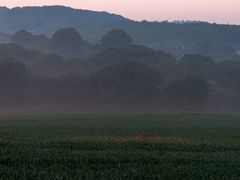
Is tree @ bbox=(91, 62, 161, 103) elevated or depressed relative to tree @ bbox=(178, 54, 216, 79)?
depressed

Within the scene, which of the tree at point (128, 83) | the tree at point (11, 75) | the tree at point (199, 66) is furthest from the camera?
the tree at point (199, 66)

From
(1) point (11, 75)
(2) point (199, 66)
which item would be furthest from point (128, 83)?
(2) point (199, 66)

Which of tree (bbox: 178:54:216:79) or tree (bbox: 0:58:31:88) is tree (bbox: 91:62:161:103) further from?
tree (bbox: 178:54:216:79)

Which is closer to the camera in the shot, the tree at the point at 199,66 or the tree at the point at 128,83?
the tree at the point at 128,83

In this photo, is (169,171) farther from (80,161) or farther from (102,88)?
(102,88)

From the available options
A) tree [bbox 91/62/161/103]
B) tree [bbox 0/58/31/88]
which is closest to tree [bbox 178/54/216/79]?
tree [bbox 91/62/161/103]

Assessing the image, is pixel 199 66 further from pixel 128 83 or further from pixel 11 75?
pixel 11 75

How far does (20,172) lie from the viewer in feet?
56.2

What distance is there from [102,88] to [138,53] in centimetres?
3941

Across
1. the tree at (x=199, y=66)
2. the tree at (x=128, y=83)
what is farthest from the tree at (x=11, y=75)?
the tree at (x=199, y=66)

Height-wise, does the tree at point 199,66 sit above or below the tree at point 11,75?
above

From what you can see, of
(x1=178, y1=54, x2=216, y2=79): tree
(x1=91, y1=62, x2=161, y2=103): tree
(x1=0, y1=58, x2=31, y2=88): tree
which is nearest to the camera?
(x1=0, y1=58, x2=31, y2=88): tree

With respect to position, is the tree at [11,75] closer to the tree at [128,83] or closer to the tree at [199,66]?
the tree at [128,83]

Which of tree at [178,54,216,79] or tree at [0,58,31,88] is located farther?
tree at [178,54,216,79]
